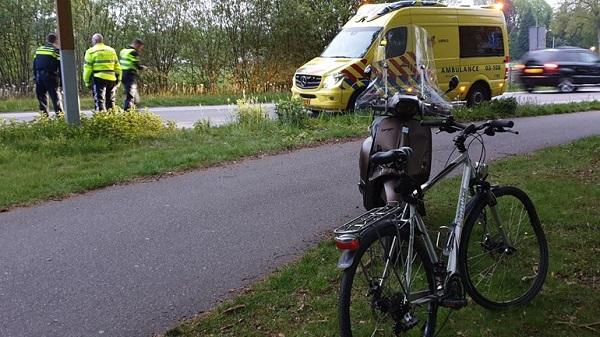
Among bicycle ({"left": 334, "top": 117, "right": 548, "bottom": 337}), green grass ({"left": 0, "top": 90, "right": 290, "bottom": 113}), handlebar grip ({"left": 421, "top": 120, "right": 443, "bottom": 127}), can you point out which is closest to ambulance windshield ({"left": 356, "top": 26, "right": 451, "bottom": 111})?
handlebar grip ({"left": 421, "top": 120, "right": 443, "bottom": 127})

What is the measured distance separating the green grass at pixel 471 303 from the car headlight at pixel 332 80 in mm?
7801

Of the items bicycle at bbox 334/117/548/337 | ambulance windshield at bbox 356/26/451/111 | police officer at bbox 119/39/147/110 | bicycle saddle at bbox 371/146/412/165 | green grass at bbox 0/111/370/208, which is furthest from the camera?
police officer at bbox 119/39/147/110

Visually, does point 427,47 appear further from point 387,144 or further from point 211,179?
point 387,144

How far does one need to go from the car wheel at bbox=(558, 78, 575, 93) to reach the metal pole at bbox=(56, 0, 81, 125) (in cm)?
2013

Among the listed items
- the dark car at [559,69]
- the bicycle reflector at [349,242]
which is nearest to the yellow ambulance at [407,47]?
the dark car at [559,69]

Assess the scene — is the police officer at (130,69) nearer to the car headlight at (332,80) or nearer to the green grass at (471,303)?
the car headlight at (332,80)

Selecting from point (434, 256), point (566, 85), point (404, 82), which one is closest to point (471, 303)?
point (434, 256)

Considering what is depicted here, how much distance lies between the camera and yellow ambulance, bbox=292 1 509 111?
13.7m

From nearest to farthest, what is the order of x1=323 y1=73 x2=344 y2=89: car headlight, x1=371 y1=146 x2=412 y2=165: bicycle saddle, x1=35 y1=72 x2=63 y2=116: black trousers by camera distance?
x1=371 y1=146 x2=412 y2=165: bicycle saddle → x1=323 y1=73 x2=344 y2=89: car headlight → x1=35 y1=72 x2=63 y2=116: black trousers

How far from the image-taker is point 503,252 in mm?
4035

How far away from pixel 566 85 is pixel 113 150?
20.3 meters

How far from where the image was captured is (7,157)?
928 cm

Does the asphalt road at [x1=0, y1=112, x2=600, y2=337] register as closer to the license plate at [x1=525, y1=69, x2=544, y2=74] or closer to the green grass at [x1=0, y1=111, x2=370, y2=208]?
the green grass at [x1=0, y1=111, x2=370, y2=208]

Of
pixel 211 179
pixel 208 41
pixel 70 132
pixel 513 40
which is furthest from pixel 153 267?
pixel 513 40
